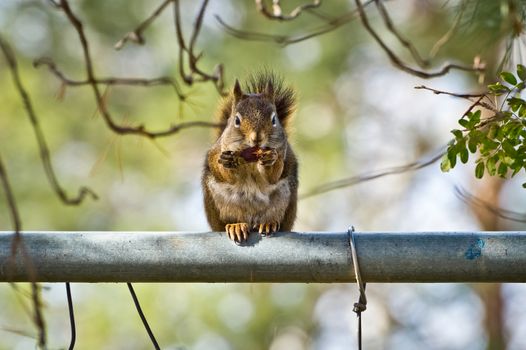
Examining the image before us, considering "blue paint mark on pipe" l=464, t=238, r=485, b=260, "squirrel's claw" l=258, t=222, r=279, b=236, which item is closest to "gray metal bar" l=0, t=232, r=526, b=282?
"blue paint mark on pipe" l=464, t=238, r=485, b=260

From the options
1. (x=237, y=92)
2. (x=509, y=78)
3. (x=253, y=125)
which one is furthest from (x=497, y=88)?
(x=237, y=92)

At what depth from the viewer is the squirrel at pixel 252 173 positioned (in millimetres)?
2838

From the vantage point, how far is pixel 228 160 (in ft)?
9.21

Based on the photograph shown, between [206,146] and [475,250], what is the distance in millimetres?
5992

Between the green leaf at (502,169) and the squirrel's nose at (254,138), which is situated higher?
the squirrel's nose at (254,138)

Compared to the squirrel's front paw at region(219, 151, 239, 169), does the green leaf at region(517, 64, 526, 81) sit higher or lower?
lower

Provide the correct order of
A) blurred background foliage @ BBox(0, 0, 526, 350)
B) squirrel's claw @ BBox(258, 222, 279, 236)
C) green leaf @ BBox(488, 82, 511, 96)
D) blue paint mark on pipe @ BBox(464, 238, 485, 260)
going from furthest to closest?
blurred background foliage @ BBox(0, 0, 526, 350) → squirrel's claw @ BBox(258, 222, 279, 236) → green leaf @ BBox(488, 82, 511, 96) → blue paint mark on pipe @ BBox(464, 238, 485, 260)

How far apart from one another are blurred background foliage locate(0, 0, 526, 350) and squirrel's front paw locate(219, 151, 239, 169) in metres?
4.55

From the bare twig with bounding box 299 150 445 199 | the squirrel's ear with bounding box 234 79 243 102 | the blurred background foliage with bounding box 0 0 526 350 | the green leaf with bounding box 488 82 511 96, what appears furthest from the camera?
the blurred background foliage with bounding box 0 0 526 350

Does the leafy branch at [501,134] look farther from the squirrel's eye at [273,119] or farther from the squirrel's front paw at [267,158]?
the squirrel's eye at [273,119]

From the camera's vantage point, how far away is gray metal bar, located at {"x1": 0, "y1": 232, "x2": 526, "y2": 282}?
1.58 m

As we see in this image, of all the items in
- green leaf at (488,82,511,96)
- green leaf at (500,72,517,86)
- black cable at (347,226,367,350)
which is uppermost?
green leaf at (500,72,517,86)

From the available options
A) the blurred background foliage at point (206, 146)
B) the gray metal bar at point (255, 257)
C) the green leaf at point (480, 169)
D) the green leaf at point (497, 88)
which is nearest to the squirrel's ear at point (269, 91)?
the green leaf at point (480, 169)

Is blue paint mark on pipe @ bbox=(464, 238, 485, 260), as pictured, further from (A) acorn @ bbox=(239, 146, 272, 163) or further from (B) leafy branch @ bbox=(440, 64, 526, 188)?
(A) acorn @ bbox=(239, 146, 272, 163)
